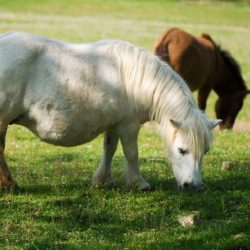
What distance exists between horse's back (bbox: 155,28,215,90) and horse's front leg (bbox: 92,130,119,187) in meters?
6.81

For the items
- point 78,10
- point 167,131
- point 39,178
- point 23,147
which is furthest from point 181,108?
point 78,10

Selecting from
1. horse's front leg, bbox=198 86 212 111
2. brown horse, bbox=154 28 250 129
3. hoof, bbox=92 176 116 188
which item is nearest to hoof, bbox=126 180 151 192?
hoof, bbox=92 176 116 188

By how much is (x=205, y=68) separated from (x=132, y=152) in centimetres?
866

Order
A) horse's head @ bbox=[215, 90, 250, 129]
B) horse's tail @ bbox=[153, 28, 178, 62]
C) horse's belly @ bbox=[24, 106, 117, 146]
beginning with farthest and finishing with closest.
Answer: horse's head @ bbox=[215, 90, 250, 129] < horse's tail @ bbox=[153, 28, 178, 62] < horse's belly @ bbox=[24, 106, 117, 146]

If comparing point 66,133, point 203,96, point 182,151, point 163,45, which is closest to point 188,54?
point 163,45

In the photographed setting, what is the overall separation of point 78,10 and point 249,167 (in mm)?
39283

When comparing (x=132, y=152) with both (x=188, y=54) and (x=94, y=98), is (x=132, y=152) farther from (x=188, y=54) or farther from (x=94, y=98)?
(x=188, y=54)

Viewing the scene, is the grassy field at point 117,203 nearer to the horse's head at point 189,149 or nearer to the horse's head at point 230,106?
the horse's head at point 189,149

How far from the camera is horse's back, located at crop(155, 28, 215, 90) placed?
15.8m

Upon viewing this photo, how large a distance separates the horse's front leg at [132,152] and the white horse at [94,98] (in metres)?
0.01

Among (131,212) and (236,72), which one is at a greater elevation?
(131,212)

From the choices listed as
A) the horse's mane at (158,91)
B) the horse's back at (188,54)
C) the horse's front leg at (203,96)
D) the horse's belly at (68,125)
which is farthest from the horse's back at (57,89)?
the horse's front leg at (203,96)

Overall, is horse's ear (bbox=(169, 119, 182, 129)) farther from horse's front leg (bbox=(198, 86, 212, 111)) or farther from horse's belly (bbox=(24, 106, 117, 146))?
horse's front leg (bbox=(198, 86, 212, 111))

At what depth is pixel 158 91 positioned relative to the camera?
830 cm
